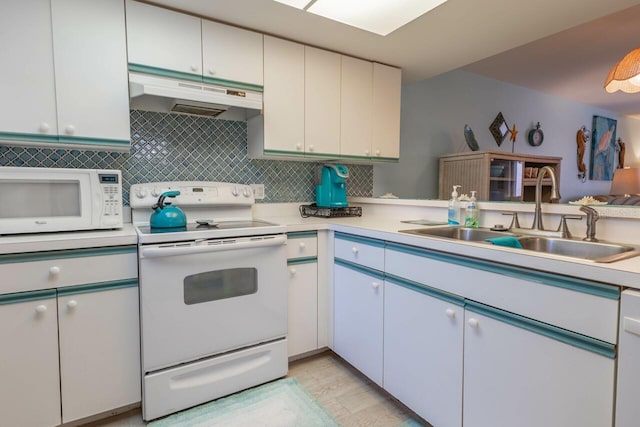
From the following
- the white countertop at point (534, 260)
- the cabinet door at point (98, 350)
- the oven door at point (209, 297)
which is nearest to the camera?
the white countertop at point (534, 260)

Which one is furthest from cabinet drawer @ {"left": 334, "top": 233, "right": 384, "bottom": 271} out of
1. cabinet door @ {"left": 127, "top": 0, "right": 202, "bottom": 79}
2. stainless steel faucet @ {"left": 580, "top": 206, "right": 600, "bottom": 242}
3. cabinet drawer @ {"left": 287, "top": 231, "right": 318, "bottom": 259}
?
cabinet door @ {"left": 127, "top": 0, "right": 202, "bottom": 79}

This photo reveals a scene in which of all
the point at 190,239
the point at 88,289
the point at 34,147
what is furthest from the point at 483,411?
the point at 34,147

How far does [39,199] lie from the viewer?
1526 millimetres

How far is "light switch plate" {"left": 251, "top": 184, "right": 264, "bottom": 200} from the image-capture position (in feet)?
7.91

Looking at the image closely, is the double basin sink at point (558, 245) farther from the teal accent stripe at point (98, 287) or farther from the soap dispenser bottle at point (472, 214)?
the teal accent stripe at point (98, 287)

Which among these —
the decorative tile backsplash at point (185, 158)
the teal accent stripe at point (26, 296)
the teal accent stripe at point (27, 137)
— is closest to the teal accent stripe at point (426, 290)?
the decorative tile backsplash at point (185, 158)

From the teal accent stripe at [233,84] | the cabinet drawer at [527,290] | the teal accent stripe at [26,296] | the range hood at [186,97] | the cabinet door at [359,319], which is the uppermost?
the teal accent stripe at [233,84]

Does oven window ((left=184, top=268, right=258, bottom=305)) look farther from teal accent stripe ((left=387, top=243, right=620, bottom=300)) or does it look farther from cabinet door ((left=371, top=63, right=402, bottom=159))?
cabinet door ((left=371, top=63, right=402, bottom=159))

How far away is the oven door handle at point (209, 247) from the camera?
151 cm

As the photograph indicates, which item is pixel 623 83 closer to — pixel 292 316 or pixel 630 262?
pixel 630 262

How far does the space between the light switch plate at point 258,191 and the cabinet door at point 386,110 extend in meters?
0.89

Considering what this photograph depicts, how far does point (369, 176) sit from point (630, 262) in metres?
2.15

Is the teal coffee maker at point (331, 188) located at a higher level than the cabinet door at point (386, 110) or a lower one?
lower

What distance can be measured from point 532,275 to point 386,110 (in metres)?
1.88
